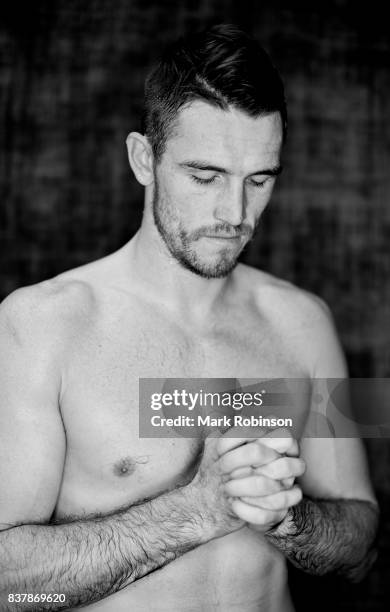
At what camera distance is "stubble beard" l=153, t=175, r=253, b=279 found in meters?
1.08

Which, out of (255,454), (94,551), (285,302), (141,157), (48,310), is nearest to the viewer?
(255,454)

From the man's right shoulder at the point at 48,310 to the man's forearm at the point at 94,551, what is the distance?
270 mm

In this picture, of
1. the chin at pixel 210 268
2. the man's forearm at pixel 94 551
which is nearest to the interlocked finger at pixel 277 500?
the man's forearm at pixel 94 551

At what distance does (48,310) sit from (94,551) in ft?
1.13

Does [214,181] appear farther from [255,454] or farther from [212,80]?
[255,454]

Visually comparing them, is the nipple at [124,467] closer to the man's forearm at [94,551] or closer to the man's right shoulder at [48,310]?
the man's forearm at [94,551]

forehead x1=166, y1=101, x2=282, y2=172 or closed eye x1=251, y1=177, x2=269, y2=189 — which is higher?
forehead x1=166, y1=101, x2=282, y2=172

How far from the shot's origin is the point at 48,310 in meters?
1.04

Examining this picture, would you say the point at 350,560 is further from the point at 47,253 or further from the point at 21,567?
the point at 47,253

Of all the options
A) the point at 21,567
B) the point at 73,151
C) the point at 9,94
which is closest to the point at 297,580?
the point at 21,567

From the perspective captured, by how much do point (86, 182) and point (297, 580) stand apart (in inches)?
39.7

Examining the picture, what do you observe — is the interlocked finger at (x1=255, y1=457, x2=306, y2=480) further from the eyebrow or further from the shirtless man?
the eyebrow

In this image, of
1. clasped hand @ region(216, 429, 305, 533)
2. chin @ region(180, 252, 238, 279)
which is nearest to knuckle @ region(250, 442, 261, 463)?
clasped hand @ region(216, 429, 305, 533)

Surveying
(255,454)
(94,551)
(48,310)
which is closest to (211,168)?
(48,310)
